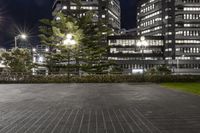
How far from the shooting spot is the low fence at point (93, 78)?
106 feet

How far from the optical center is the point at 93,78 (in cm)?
3300

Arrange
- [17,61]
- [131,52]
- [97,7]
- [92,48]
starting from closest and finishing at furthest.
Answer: [92,48]
[17,61]
[131,52]
[97,7]

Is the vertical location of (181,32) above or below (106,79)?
above

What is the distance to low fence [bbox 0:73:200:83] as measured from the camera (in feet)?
106

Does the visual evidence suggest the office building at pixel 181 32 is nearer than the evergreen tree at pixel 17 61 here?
No

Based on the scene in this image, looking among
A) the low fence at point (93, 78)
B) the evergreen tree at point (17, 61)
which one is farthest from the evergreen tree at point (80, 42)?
the low fence at point (93, 78)

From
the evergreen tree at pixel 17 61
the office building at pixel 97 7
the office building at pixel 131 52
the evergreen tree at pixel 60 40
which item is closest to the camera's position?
the evergreen tree at pixel 60 40

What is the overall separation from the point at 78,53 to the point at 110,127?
3231cm

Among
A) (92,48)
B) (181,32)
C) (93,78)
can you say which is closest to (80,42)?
(92,48)

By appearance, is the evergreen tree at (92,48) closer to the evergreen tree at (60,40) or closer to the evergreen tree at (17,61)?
the evergreen tree at (60,40)

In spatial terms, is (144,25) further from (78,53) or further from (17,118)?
(17,118)

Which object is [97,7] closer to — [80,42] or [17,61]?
[17,61]

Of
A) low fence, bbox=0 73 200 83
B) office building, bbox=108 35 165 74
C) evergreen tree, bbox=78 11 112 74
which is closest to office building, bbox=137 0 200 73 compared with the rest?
office building, bbox=108 35 165 74

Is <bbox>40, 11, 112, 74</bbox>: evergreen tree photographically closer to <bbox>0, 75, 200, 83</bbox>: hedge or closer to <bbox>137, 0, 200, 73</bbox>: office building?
<bbox>0, 75, 200, 83</bbox>: hedge
